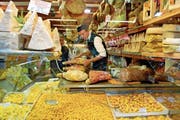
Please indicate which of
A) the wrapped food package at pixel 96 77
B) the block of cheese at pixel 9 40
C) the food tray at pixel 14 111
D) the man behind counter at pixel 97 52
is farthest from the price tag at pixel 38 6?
the man behind counter at pixel 97 52

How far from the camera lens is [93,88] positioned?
292 cm

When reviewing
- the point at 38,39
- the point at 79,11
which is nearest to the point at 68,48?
the point at 79,11

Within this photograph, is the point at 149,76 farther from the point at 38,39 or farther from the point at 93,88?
the point at 38,39

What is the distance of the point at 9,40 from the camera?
4.26 ft

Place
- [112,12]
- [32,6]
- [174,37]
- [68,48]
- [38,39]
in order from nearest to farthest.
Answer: [38,39], [32,6], [174,37], [112,12], [68,48]

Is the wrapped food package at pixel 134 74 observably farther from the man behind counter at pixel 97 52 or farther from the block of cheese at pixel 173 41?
the block of cheese at pixel 173 41

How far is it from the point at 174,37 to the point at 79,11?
1601 millimetres

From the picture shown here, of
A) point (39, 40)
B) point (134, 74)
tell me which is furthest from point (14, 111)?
point (134, 74)

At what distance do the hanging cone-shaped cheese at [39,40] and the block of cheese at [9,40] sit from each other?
0.10 m

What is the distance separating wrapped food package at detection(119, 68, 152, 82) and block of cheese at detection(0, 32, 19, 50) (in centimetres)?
194

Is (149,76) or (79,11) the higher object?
(79,11)

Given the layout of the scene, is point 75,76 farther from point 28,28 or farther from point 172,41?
point 28,28

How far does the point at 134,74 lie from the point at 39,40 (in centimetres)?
186

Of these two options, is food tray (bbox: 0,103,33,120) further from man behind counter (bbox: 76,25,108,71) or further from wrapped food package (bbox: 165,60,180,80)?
man behind counter (bbox: 76,25,108,71)
